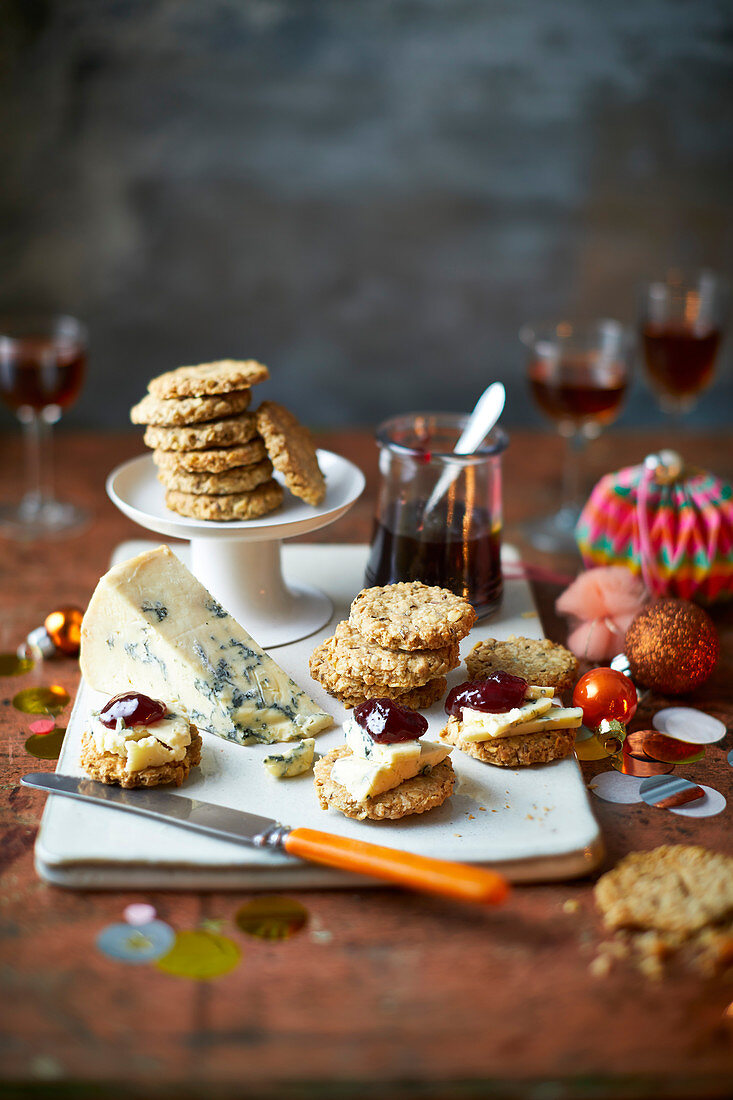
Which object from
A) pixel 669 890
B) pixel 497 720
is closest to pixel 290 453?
pixel 497 720

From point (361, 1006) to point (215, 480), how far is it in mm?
612

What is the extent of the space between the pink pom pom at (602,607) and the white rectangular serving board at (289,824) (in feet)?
0.98

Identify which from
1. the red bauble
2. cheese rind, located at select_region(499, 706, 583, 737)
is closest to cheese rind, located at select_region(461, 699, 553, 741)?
cheese rind, located at select_region(499, 706, 583, 737)

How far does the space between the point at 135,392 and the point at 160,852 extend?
5.77 feet

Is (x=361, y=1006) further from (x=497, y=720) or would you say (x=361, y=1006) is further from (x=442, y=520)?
(x=442, y=520)

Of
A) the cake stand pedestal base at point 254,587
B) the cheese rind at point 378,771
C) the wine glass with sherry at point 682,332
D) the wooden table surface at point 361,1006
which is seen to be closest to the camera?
the wooden table surface at point 361,1006

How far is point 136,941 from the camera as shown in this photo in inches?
33.6

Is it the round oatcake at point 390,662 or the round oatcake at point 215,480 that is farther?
the round oatcake at point 215,480

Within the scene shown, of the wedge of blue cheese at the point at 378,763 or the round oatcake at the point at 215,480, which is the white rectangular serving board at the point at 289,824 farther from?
the round oatcake at the point at 215,480

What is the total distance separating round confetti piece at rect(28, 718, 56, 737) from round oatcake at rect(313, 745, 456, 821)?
0.34 metres

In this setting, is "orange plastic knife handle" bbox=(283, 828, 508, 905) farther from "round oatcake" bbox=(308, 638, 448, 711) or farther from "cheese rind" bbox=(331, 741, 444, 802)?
"round oatcake" bbox=(308, 638, 448, 711)

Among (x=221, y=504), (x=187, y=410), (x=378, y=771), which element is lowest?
(x=378, y=771)

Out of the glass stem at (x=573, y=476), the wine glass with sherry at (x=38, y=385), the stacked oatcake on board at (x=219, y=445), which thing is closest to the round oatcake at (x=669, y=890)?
the stacked oatcake on board at (x=219, y=445)

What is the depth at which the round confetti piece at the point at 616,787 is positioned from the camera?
107 cm
